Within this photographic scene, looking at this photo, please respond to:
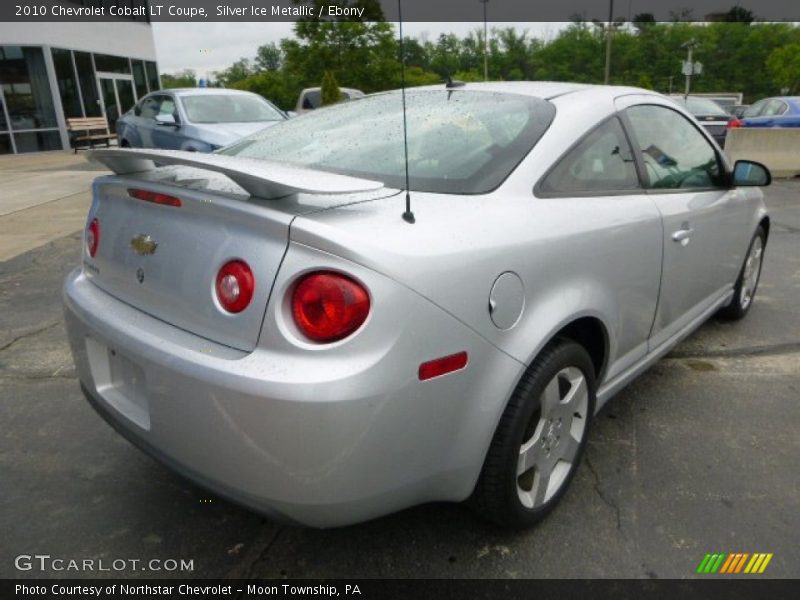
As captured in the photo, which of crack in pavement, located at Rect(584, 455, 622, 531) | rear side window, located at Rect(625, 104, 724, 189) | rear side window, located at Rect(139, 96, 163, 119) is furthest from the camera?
rear side window, located at Rect(139, 96, 163, 119)

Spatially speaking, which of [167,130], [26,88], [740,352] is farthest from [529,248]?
[26,88]

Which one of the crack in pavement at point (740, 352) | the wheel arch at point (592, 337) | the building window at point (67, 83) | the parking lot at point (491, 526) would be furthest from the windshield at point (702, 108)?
the building window at point (67, 83)

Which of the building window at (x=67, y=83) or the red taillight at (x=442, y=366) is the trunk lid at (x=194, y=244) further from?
the building window at (x=67, y=83)

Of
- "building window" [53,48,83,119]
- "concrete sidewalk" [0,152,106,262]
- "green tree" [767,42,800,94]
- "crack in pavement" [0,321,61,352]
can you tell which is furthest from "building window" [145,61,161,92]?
"green tree" [767,42,800,94]

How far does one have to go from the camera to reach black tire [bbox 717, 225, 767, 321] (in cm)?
378

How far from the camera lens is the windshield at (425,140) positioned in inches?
79.0

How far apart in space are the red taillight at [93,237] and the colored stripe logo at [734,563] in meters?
2.21

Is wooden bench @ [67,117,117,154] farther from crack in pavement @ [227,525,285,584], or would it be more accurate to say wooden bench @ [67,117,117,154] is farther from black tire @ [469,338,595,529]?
black tire @ [469,338,595,529]

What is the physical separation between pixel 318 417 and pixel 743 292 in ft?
11.2

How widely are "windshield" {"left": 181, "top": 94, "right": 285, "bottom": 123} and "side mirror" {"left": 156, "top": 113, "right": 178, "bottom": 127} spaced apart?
0.20 metres

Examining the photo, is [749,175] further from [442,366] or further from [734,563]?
[442,366]

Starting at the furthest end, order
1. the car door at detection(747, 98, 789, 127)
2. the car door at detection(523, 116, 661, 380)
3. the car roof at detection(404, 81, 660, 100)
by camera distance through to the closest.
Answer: the car door at detection(747, 98, 789, 127), the car roof at detection(404, 81, 660, 100), the car door at detection(523, 116, 661, 380)

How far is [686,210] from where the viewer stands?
264 centimetres

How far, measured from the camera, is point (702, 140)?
3.18 metres
